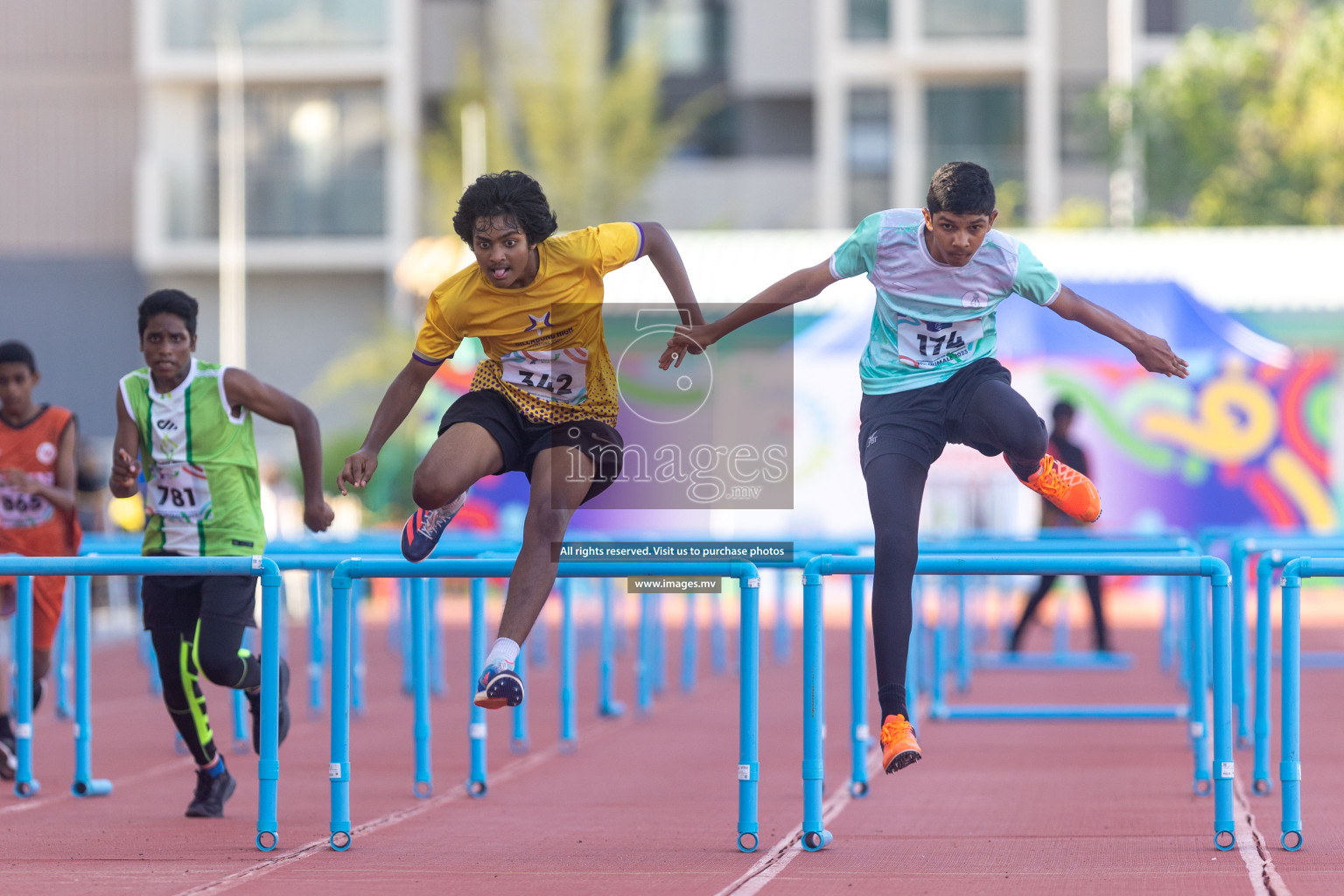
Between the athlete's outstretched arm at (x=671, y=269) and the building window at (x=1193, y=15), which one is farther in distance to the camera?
the building window at (x=1193, y=15)

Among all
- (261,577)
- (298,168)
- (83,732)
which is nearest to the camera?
(261,577)

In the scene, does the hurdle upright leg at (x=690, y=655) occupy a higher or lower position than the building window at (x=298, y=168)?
lower

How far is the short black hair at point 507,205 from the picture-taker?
596cm

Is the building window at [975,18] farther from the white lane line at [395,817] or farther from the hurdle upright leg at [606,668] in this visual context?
the white lane line at [395,817]

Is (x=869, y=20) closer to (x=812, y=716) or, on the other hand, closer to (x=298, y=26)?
(x=298, y=26)

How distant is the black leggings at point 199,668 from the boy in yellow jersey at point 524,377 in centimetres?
104

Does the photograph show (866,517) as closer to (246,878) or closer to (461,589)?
(461,589)

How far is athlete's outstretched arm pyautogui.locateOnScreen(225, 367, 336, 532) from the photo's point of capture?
6.93 m

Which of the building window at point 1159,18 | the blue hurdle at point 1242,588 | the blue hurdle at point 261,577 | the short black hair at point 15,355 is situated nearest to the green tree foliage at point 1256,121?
the building window at point 1159,18

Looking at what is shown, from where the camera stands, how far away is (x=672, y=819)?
7.26 m

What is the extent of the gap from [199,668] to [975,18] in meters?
29.6

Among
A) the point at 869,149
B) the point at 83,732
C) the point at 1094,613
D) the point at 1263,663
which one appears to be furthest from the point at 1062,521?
the point at 869,149

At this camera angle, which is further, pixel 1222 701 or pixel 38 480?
pixel 38 480

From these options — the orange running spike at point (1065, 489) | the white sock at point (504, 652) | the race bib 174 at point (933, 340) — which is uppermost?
the race bib 174 at point (933, 340)
